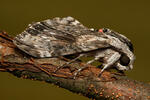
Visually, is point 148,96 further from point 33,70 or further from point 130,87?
point 33,70

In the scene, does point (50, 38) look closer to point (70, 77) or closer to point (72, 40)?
point (72, 40)

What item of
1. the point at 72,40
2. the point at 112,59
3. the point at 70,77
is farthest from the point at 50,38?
the point at 112,59

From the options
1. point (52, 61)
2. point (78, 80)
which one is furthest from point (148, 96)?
point (52, 61)

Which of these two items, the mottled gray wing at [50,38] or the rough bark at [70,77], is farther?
the mottled gray wing at [50,38]

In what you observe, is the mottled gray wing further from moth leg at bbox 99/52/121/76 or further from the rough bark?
moth leg at bbox 99/52/121/76

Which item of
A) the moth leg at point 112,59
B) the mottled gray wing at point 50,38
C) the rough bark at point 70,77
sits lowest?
the rough bark at point 70,77

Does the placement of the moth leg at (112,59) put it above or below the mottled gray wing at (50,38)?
below

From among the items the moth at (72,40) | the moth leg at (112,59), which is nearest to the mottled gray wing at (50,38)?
the moth at (72,40)

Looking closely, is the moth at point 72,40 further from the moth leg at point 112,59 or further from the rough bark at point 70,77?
the rough bark at point 70,77
